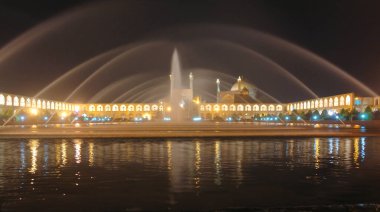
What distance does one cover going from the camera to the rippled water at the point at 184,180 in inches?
360

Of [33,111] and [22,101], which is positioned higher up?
[22,101]

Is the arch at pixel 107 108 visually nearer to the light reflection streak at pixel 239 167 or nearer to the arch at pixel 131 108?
the arch at pixel 131 108

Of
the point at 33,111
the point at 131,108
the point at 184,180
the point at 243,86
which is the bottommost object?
the point at 184,180

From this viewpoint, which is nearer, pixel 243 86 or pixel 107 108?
pixel 107 108

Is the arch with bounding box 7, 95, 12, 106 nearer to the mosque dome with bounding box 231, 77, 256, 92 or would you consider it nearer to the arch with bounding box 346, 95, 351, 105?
the arch with bounding box 346, 95, 351, 105

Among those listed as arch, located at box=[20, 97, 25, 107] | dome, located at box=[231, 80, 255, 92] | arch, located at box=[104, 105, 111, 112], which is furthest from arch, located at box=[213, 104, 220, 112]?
arch, located at box=[20, 97, 25, 107]

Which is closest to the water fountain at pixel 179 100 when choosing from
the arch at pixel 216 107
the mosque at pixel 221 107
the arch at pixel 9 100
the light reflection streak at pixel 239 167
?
the arch at pixel 9 100

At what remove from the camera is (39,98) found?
122500 millimetres

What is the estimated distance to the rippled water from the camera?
913 centimetres

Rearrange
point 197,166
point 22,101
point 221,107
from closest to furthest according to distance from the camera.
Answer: point 197,166 < point 22,101 < point 221,107

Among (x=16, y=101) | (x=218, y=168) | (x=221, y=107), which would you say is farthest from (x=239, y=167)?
(x=221, y=107)

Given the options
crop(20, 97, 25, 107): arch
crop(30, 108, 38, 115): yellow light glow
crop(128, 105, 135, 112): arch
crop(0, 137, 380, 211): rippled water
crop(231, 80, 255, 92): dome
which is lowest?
crop(0, 137, 380, 211): rippled water

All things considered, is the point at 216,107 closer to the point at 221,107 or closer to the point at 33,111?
the point at 221,107

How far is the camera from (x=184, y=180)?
1170cm
